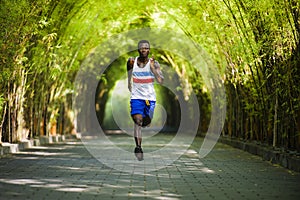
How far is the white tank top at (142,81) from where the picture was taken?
891 centimetres

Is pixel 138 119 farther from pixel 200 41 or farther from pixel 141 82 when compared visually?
pixel 200 41

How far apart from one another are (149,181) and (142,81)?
208 centimetres

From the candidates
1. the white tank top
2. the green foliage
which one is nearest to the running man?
the white tank top

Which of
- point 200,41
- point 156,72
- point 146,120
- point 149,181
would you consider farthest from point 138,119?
point 200,41

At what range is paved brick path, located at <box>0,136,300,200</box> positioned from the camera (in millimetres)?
6074

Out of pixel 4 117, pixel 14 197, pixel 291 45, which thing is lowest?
pixel 14 197

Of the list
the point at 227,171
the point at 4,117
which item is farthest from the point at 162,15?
the point at 227,171

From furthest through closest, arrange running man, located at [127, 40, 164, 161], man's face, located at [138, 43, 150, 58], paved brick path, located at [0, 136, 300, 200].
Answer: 1. running man, located at [127, 40, 164, 161]
2. man's face, located at [138, 43, 150, 58]
3. paved brick path, located at [0, 136, 300, 200]

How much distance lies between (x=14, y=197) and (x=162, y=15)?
14.5 metres

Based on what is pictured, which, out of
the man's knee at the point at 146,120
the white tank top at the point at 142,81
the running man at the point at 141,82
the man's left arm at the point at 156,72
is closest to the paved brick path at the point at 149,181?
the man's knee at the point at 146,120

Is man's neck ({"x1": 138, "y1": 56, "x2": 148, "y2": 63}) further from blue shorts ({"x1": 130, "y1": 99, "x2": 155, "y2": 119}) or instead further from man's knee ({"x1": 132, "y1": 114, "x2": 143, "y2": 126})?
man's knee ({"x1": 132, "y1": 114, "x2": 143, "y2": 126})

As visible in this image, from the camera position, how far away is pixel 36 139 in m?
14.9

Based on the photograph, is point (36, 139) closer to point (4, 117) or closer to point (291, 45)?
point (4, 117)

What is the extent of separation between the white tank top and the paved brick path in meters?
1.06
